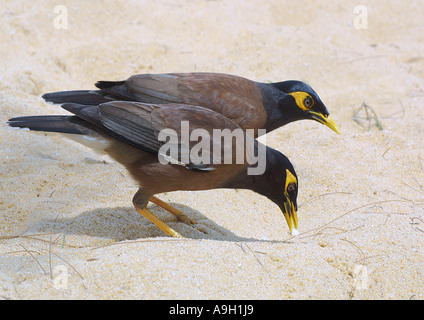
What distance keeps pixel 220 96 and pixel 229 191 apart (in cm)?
86

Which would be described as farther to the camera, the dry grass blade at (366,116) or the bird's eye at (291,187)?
the dry grass blade at (366,116)

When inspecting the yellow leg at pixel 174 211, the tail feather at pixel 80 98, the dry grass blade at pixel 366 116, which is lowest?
the yellow leg at pixel 174 211

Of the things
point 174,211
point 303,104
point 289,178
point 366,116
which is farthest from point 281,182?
point 366,116

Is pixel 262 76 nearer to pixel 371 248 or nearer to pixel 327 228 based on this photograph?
pixel 327 228

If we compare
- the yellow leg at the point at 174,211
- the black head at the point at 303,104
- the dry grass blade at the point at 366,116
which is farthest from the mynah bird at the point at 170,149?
the dry grass blade at the point at 366,116

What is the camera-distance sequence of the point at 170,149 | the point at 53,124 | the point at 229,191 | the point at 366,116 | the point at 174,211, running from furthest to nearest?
the point at 366,116, the point at 229,191, the point at 174,211, the point at 53,124, the point at 170,149

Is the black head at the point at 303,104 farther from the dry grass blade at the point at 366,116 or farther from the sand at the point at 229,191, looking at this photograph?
the dry grass blade at the point at 366,116

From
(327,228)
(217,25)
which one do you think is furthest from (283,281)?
(217,25)

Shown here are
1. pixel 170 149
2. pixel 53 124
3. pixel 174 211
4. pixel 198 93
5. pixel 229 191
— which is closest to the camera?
pixel 170 149

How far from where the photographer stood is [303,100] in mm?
4668

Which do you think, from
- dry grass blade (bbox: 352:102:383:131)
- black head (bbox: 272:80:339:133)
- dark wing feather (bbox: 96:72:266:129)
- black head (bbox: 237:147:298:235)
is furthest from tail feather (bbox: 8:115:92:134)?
dry grass blade (bbox: 352:102:383:131)

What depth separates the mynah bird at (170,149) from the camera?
12.1 feet

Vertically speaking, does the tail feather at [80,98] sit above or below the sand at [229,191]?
above

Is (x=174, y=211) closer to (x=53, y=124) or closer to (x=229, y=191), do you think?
(x=229, y=191)
